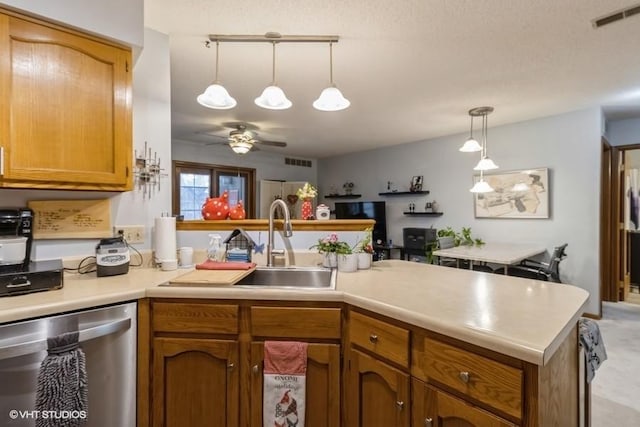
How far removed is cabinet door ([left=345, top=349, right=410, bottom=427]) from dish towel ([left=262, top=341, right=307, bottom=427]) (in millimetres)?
211

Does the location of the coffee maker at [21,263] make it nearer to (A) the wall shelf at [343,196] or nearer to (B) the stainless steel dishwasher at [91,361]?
(B) the stainless steel dishwasher at [91,361]

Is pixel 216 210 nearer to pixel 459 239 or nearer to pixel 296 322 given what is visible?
pixel 296 322

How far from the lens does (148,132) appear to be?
2.11m

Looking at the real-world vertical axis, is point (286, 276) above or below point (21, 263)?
below

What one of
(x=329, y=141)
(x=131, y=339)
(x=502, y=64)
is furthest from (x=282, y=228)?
(x=329, y=141)

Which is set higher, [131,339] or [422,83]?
[422,83]

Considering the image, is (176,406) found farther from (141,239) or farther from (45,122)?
(45,122)

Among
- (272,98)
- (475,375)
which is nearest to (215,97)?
(272,98)

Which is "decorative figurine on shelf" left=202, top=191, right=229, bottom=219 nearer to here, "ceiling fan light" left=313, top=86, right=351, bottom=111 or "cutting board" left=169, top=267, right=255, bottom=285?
"cutting board" left=169, top=267, right=255, bottom=285

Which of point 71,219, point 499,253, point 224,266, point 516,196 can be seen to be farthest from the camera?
point 516,196

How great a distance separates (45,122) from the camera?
1517 mm

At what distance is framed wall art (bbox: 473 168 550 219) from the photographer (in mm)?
4211

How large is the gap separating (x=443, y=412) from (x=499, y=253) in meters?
3.13

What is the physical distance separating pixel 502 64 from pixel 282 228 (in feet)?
7.33
